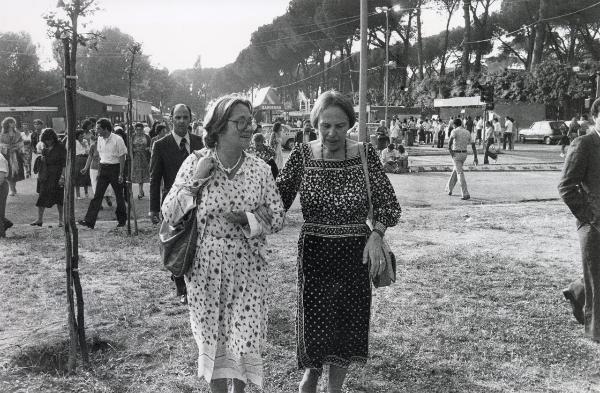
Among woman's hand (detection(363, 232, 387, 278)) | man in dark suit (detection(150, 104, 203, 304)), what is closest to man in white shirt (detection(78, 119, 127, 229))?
man in dark suit (detection(150, 104, 203, 304))

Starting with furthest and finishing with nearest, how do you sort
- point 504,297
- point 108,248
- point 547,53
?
point 547,53, point 108,248, point 504,297

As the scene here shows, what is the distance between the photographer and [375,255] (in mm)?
3268

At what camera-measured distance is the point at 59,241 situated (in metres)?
8.62

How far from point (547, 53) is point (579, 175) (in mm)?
54785

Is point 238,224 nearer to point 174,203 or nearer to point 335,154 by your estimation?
point 174,203

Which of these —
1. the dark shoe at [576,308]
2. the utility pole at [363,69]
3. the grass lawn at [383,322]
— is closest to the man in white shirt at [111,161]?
the grass lawn at [383,322]

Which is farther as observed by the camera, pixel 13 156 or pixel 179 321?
pixel 13 156

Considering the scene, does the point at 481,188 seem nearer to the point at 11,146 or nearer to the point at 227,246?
the point at 11,146

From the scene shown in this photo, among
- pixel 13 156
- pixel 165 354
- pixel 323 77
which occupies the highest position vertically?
pixel 323 77

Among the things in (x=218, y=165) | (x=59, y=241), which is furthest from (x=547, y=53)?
(x=218, y=165)

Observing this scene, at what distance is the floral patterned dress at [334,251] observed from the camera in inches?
131

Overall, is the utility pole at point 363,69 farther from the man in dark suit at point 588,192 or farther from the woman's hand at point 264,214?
the woman's hand at point 264,214

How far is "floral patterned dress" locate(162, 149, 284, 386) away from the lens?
10.3 ft

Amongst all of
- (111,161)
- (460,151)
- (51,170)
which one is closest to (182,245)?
(111,161)
